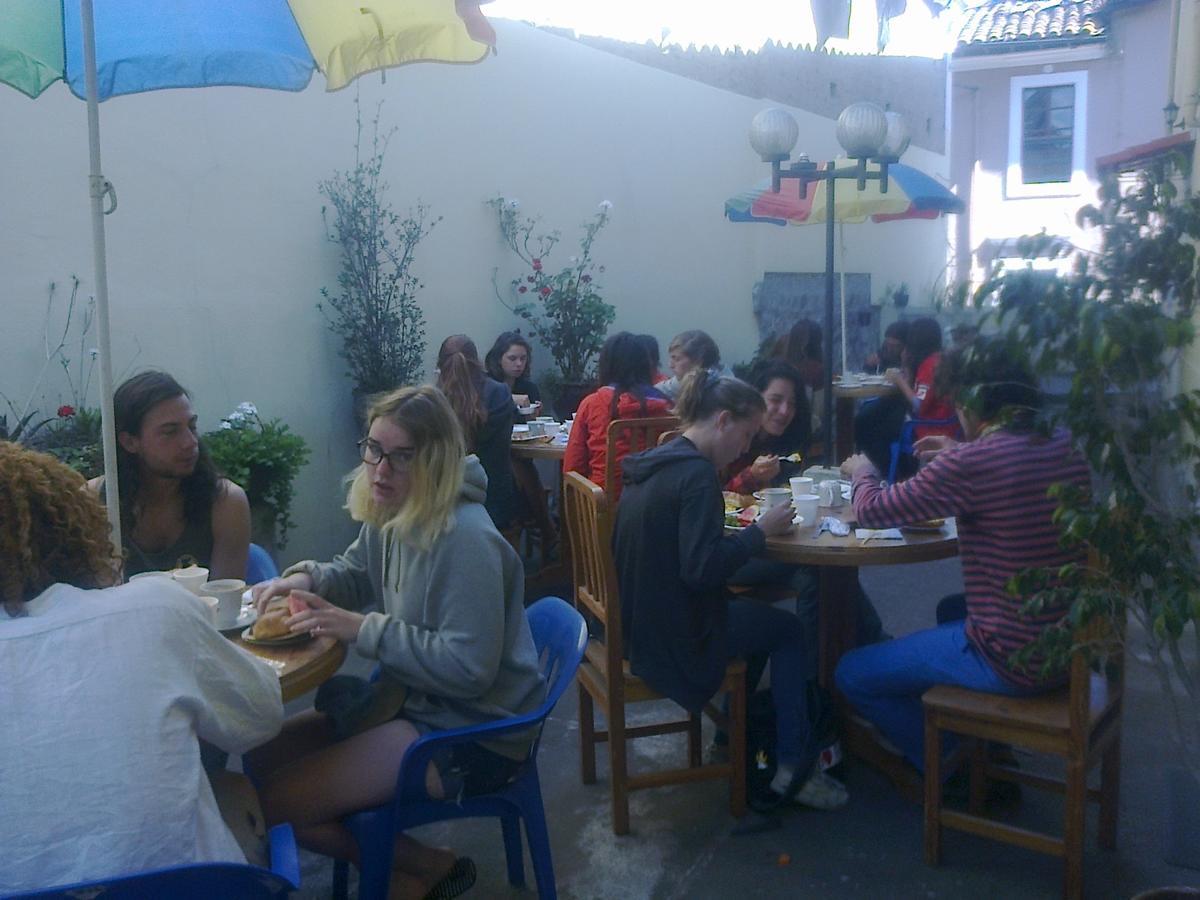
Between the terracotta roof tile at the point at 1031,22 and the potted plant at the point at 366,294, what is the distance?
37.0ft

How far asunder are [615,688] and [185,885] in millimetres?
1679

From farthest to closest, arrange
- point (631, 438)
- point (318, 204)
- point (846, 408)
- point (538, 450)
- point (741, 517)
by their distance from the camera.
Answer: point (846, 408), point (318, 204), point (538, 450), point (631, 438), point (741, 517)

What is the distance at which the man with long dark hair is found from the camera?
113 inches

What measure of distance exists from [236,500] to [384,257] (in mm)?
3934

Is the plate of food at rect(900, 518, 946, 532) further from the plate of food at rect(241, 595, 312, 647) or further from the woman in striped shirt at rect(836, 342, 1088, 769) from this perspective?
the plate of food at rect(241, 595, 312, 647)

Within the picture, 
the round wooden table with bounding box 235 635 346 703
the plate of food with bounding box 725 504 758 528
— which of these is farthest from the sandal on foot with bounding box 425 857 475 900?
the plate of food with bounding box 725 504 758 528

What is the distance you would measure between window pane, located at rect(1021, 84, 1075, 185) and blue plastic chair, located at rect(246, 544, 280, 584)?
1465 cm

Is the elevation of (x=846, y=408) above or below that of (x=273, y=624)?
above

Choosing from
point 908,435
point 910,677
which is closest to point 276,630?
point 910,677

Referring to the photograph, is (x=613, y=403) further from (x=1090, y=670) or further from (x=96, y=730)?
(x=96, y=730)

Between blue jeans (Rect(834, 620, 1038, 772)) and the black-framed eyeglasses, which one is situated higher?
the black-framed eyeglasses

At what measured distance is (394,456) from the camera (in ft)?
7.83

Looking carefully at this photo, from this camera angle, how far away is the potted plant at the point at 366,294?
6.31 metres

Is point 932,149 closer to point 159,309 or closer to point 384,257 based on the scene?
point 384,257
